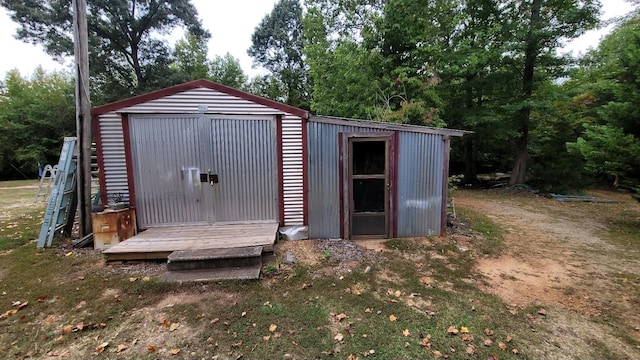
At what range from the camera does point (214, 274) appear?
11.1 feet

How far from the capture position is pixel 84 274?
3465 mm

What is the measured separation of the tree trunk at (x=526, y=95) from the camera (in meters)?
10.0

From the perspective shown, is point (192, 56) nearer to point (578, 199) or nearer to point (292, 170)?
point (292, 170)

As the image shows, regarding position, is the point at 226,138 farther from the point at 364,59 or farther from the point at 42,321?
the point at 364,59

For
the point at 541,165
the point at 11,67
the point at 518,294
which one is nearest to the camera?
the point at 518,294

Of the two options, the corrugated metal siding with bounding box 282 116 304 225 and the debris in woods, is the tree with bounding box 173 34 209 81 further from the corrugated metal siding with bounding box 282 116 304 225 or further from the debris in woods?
the debris in woods

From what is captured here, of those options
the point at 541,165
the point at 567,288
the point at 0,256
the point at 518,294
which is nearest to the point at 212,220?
the point at 0,256

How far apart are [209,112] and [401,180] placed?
3620 millimetres

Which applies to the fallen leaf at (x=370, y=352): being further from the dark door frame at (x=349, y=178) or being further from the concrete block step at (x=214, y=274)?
the dark door frame at (x=349, y=178)

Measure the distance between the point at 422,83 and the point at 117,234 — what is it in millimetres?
8866

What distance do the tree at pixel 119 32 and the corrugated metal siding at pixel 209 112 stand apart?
1292cm

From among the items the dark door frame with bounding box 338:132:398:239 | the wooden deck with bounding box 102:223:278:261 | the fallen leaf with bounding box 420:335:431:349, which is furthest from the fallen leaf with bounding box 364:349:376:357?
the dark door frame with bounding box 338:132:398:239

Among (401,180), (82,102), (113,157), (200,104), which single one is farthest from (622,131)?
(82,102)

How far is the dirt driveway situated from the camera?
2.47 m
